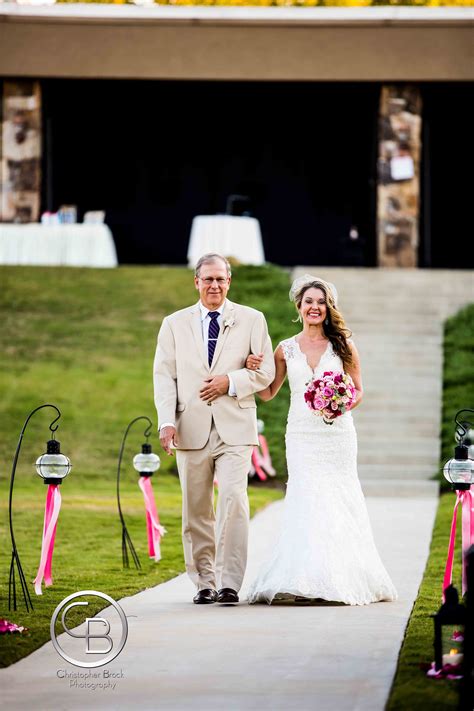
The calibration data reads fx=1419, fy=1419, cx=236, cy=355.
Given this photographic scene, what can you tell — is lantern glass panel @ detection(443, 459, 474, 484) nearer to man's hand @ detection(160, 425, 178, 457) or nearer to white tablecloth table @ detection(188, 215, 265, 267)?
man's hand @ detection(160, 425, 178, 457)

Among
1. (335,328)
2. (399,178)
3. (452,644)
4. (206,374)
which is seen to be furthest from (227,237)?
(452,644)

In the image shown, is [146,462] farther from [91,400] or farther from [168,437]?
[91,400]

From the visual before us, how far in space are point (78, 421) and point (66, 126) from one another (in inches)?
572

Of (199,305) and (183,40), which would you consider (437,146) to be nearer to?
(183,40)

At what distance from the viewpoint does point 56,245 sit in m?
25.7

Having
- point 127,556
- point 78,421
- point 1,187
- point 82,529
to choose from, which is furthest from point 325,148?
point 127,556

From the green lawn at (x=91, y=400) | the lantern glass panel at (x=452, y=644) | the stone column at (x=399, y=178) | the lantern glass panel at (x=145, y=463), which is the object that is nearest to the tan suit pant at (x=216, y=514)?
the green lawn at (x=91, y=400)

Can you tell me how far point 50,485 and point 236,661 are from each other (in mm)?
2849

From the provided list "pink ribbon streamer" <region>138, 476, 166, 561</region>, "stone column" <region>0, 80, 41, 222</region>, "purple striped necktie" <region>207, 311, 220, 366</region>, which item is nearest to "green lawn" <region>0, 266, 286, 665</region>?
"pink ribbon streamer" <region>138, 476, 166, 561</region>

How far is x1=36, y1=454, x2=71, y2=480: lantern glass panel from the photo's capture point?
27.3 feet

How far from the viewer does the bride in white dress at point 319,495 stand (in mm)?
7973

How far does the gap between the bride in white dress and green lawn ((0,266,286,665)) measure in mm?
1166

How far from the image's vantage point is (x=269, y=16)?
2756 centimetres

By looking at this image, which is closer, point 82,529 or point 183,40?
point 82,529
